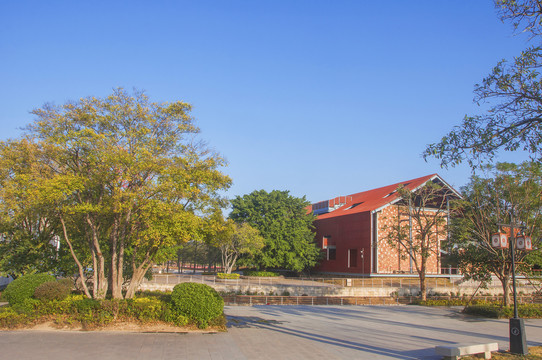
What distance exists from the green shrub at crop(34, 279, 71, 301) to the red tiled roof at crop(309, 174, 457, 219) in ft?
107

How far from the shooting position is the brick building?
4016cm

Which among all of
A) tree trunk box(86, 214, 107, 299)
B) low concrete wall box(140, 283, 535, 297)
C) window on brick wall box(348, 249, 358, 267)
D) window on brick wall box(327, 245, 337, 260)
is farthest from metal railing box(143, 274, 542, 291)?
tree trunk box(86, 214, 107, 299)

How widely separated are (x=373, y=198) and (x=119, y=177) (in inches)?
1529

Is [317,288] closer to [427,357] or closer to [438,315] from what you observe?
[438,315]

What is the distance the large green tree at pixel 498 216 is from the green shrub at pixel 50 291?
61.7ft

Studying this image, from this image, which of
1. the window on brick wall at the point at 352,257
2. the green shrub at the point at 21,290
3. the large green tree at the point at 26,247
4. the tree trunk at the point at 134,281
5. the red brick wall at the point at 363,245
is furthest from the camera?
the window on brick wall at the point at 352,257

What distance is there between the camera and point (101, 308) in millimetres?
11742

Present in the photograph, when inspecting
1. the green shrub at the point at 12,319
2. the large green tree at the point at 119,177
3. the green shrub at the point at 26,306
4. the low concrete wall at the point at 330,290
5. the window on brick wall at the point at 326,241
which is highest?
the large green tree at the point at 119,177

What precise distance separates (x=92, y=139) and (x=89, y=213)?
280cm

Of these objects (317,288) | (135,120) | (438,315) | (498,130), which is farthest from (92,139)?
(317,288)

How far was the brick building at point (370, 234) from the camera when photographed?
40156mm

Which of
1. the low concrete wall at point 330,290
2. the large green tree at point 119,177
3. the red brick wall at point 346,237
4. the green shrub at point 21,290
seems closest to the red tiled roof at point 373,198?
the red brick wall at point 346,237

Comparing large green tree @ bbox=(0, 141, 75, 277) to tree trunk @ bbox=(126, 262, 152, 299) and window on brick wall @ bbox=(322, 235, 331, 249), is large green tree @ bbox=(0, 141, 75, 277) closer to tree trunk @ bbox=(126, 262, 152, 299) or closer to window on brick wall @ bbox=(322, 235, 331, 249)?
tree trunk @ bbox=(126, 262, 152, 299)

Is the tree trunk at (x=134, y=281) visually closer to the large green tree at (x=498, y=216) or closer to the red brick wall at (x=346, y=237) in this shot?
the large green tree at (x=498, y=216)
